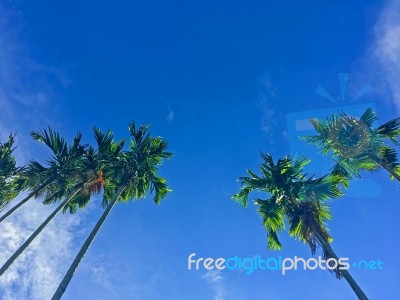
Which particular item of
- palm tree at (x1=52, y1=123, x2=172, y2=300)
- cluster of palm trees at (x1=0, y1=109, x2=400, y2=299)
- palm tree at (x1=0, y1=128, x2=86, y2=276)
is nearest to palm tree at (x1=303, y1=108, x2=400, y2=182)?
cluster of palm trees at (x1=0, y1=109, x2=400, y2=299)

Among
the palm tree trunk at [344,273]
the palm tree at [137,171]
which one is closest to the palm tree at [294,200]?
the palm tree trunk at [344,273]

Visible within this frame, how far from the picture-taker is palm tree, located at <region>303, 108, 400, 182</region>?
15211mm

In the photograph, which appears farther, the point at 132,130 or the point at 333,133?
the point at 132,130

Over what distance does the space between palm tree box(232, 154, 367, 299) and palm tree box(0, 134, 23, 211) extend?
12.1 metres

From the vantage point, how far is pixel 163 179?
19656mm

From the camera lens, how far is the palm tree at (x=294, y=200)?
44.1ft

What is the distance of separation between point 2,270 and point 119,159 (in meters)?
7.14

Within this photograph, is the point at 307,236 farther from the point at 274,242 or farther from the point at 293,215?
the point at 274,242

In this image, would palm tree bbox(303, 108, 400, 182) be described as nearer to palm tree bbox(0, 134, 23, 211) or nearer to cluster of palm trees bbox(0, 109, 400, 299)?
cluster of palm trees bbox(0, 109, 400, 299)

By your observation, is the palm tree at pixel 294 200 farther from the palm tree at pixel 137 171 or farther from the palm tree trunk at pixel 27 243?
the palm tree trunk at pixel 27 243

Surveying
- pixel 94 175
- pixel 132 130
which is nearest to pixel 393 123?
pixel 132 130

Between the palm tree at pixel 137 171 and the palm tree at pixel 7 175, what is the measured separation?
477cm

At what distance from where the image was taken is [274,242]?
50.9 ft

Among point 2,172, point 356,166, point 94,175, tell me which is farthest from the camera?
point 2,172
